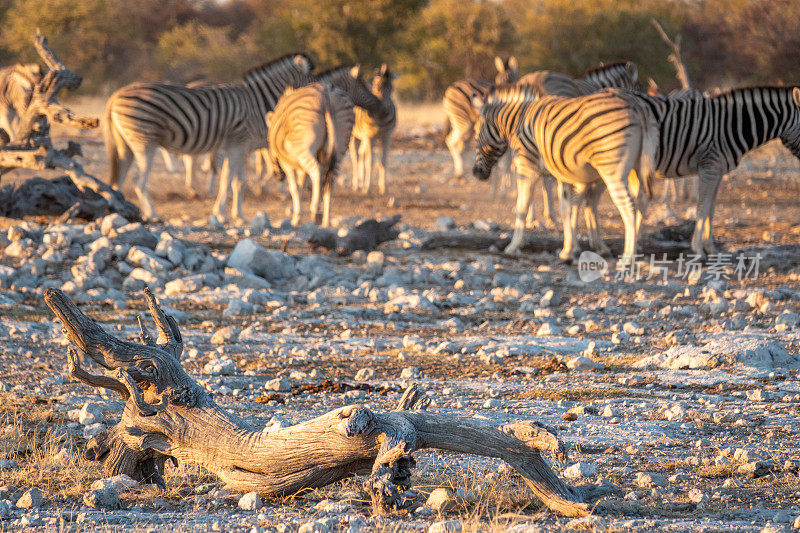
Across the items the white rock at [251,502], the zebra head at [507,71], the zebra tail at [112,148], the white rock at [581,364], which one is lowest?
the white rock at [251,502]

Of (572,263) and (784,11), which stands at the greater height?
(784,11)

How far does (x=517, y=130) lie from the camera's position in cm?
1155

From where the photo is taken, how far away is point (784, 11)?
2961cm

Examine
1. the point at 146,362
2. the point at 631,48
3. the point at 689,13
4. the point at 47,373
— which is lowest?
the point at 47,373

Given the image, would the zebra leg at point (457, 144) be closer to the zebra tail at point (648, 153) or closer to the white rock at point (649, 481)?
the zebra tail at point (648, 153)

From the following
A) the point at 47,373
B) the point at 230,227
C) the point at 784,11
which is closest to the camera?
the point at 47,373

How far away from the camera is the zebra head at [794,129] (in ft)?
35.8

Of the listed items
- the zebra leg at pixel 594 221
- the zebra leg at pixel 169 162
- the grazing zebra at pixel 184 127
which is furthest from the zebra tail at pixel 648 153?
the zebra leg at pixel 169 162

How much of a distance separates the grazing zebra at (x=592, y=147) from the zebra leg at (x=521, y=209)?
19 mm

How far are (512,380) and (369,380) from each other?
0.91 meters

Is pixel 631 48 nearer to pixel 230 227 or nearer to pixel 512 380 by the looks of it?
pixel 230 227

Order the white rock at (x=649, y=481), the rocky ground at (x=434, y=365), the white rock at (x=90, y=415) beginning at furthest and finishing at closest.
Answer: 1. the white rock at (x=90, y=415)
2. the white rock at (x=649, y=481)
3. the rocky ground at (x=434, y=365)

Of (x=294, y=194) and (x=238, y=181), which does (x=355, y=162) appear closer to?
(x=238, y=181)

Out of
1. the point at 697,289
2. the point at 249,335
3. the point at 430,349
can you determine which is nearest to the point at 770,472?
the point at 430,349
